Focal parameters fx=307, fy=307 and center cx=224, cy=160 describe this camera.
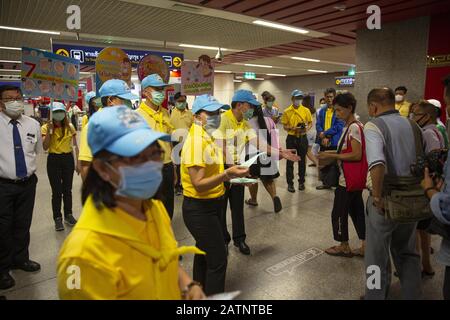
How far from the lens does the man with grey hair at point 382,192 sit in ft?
6.78

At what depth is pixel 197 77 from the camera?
187 inches

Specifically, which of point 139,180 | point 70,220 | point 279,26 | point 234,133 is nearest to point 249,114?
point 234,133

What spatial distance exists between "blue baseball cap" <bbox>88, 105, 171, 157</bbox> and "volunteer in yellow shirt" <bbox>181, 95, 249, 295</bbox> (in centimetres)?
91

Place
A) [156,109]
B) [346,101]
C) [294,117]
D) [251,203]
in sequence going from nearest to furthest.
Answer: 1. [346,101]
2. [156,109]
3. [251,203]
4. [294,117]

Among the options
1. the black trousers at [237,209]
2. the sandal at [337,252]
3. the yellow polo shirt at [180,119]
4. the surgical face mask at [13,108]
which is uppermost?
the surgical face mask at [13,108]

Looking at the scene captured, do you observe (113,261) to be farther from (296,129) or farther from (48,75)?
(296,129)

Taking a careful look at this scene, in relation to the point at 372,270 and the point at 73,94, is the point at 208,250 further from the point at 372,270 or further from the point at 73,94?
the point at 73,94

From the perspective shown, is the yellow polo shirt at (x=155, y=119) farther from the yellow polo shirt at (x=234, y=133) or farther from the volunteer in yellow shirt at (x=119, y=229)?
the volunteer in yellow shirt at (x=119, y=229)

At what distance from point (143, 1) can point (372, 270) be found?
4.48 meters

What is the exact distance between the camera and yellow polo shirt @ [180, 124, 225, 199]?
1989 mm

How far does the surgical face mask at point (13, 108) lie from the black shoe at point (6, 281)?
57.9 inches

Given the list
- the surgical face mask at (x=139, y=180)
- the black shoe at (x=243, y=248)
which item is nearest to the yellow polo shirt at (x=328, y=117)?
the black shoe at (x=243, y=248)

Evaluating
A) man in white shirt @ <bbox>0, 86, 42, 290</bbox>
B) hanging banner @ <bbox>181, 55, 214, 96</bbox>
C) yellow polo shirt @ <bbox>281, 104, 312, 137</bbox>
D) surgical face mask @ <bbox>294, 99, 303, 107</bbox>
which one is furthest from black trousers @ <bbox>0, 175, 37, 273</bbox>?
surgical face mask @ <bbox>294, 99, 303, 107</bbox>

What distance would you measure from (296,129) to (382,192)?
12.2 feet
